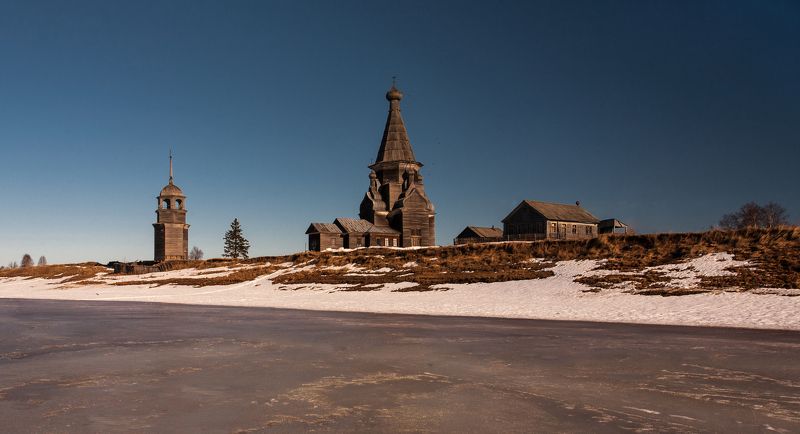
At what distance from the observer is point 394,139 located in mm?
72125

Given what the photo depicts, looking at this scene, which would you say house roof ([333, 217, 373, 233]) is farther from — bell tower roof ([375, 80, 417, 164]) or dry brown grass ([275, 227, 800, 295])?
dry brown grass ([275, 227, 800, 295])

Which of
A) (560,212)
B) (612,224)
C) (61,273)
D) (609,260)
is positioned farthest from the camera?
(612,224)

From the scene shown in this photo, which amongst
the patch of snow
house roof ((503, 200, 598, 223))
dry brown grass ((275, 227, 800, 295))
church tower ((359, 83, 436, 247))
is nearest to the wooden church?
church tower ((359, 83, 436, 247))

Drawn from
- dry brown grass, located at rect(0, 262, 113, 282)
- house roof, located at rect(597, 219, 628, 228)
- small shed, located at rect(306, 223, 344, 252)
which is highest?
house roof, located at rect(597, 219, 628, 228)

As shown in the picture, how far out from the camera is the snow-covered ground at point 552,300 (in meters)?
18.0

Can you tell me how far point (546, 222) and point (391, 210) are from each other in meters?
18.4

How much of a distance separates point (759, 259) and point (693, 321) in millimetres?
13665

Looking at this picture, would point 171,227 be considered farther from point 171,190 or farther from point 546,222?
point 546,222

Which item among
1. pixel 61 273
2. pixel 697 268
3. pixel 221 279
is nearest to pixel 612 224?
pixel 697 268

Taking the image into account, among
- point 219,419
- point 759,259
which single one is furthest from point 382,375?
point 759,259

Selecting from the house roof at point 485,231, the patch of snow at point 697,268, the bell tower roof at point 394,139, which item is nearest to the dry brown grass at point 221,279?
the bell tower roof at point 394,139

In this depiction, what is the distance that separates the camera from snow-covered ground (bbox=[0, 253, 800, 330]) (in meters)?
18.0

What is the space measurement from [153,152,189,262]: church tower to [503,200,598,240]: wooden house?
135ft

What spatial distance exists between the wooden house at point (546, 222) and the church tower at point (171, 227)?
4113 cm
